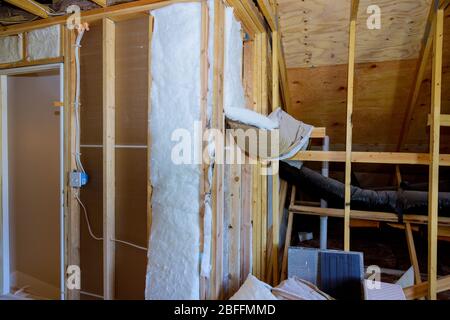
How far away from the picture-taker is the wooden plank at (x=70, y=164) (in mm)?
1938

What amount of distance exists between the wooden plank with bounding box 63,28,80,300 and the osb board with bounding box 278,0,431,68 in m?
1.72

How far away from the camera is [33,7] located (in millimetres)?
1805

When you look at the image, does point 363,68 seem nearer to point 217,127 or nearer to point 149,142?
point 217,127

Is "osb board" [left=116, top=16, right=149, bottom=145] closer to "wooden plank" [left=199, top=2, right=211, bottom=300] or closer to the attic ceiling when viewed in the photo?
"wooden plank" [left=199, top=2, right=211, bottom=300]

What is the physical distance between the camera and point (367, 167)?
11.0 ft

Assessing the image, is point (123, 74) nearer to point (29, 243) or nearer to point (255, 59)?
point (255, 59)

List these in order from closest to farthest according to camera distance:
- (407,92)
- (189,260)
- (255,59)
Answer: (189,260) < (255,59) < (407,92)

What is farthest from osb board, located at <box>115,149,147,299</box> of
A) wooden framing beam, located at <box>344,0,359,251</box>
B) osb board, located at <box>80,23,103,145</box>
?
wooden framing beam, located at <box>344,0,359,251</box>

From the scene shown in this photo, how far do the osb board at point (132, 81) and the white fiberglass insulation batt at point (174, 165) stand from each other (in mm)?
138

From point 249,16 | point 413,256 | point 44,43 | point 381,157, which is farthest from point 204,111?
point 413,256

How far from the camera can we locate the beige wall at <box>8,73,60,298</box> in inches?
98.9

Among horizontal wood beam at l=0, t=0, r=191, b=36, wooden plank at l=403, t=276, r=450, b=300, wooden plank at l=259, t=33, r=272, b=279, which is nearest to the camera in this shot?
horizontal wood beam at l=0, t=0, r=191, b=36
